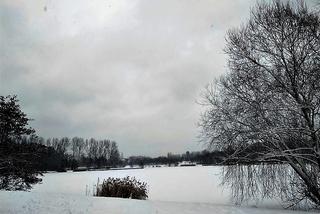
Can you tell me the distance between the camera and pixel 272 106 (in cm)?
1441

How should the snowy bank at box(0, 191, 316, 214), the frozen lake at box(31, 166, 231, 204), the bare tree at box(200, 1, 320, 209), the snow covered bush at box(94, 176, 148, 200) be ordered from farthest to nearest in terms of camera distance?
the frozen lake at box(31, 166, 231, 204), the snow covered bush at box(94, 176, 148, 200), the bare tree at box(200, 1, 320, 209), the snowy bank at box(0, 191, 316, 214)

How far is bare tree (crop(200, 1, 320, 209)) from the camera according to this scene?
14.2 m

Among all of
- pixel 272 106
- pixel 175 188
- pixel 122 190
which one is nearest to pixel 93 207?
pixel 122 190

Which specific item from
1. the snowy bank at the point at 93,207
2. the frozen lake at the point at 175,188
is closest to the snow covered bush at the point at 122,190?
the frozen lake at the point at 175,188

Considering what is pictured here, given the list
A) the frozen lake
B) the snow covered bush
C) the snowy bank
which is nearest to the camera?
the snowy bank

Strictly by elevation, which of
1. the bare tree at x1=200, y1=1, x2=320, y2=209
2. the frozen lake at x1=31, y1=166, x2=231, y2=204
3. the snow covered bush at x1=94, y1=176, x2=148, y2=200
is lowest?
the frozen lake at x1=31, y1=166, x2=231, y2=204

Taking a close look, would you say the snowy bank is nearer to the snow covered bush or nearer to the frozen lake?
the snow covered bush

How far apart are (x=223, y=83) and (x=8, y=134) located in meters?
11.5

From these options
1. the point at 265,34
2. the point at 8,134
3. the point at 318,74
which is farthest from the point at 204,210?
the point at 8,134

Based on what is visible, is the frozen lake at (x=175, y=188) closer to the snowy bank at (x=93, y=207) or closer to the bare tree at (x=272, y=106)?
the bare tree at (x=272, y=106)

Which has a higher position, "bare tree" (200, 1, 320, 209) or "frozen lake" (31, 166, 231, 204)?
"bare tree" (200, 1, 320, 209)

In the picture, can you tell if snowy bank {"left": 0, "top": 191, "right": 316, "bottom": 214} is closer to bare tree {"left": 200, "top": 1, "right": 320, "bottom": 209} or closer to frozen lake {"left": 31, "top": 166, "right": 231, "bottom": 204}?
bare tree {"left": 200, "top": 1, "right": 320, "bottom": 209}

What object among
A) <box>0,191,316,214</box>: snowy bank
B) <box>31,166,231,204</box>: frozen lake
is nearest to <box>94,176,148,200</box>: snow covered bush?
<box>31,166,231,204</box>: frozen lake

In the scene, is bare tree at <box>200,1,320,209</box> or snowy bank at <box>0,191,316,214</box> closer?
snowy bank at <box>0,191,316,214</box>
